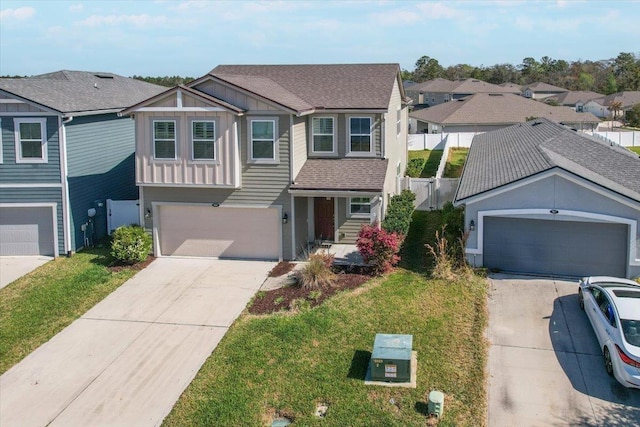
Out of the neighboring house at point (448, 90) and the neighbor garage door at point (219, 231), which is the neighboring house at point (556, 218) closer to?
the neighbor garage door at point (219, 231)

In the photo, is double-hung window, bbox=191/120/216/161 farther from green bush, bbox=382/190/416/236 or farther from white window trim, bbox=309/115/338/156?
green bush, bbox=382/190/416/236

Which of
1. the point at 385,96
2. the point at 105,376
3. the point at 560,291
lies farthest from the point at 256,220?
the point at 560,291

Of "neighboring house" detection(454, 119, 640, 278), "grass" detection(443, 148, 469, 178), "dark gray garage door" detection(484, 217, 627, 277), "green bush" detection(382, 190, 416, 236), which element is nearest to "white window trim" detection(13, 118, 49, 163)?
"green bush" detection(382, 190, 416, 236)

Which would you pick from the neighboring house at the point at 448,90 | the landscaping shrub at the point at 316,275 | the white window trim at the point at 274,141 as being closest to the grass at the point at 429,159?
the white window trim at the point at 274,141

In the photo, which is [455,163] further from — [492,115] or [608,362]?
[608,362]

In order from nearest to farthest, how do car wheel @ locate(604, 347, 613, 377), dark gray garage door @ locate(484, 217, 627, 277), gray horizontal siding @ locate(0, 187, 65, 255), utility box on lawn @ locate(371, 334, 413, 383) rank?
utility box on lawn @ locate(371, 334, 413, 383), car wheel @ locate(604, 347, 613, 377), dark gray garage door @ locate(484, 217, 627, 277), gray horizontal siding @ locate(0, 187, 65, 255)

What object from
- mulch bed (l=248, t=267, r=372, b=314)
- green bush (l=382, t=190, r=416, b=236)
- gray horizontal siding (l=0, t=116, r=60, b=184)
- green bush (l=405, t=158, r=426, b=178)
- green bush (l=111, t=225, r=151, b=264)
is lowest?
mulch bed (l=248, t=267, r=372, b=314)
